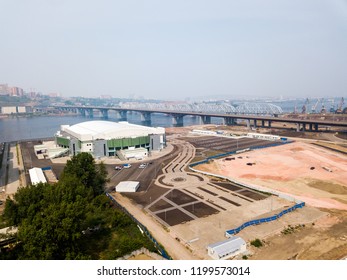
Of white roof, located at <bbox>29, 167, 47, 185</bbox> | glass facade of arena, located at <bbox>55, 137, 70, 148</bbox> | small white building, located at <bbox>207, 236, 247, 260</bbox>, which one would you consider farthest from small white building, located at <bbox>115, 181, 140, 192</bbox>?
glass facade of arena, located at <bbox>55, 137, 70, 148</bbox>

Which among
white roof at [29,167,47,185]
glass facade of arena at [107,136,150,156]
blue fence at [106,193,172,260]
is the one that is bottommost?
blue fence at [106,193,172,260]

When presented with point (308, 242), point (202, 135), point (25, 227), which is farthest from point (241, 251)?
point (202, 135)

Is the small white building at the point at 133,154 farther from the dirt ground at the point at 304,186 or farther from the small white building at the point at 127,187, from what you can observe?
the small white building at the point at 127,187

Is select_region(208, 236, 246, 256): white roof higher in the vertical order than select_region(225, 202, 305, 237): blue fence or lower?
higher

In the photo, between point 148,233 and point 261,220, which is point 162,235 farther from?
point 261,220

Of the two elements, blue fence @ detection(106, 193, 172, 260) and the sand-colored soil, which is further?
the sand-colored soil

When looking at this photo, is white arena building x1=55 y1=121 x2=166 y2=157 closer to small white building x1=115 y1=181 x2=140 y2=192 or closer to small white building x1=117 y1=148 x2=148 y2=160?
small white building x1=117 y1=148 x2=148 y2=160
